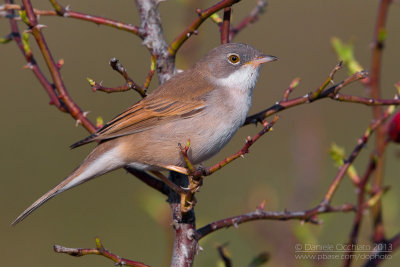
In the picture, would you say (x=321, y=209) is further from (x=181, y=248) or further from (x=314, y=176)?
(x=181, y=248)

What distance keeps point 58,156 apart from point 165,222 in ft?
23.9

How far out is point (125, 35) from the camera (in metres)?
14.8

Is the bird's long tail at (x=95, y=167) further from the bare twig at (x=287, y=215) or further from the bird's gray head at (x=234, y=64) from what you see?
the bare twig at (x=287, y=215)

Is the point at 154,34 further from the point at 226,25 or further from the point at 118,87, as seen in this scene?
the point at 118,87

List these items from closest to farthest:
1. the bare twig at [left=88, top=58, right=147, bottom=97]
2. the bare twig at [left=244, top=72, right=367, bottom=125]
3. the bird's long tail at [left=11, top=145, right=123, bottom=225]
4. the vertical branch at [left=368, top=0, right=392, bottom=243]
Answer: the vertical branch at [left=368, top=0, right=392, bottom=243], the bare twig at [left=88, top=58, right=147, bottom=97], the bare twig at [left=244, top=72, right=367, bottom=125], the bird's long tail at [left=11, top=145, right=123, bottom=225]

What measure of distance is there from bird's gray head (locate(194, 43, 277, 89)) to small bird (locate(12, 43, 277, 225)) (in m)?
0.04

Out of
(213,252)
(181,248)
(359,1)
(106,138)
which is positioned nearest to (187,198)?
(181,248)

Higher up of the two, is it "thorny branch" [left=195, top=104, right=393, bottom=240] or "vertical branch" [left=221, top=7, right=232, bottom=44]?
"vertical branch" [left=221, top=7, right=232, bottom=44]

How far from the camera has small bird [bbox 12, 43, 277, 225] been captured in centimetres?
402

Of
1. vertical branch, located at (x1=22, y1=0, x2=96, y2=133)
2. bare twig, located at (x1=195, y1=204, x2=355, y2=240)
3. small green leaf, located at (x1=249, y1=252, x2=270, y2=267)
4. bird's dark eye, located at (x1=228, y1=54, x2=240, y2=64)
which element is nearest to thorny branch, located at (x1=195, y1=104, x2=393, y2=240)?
bare twig, located at (x1=195, y1=204, x2=355, y2=240)

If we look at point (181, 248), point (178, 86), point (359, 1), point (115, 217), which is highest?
point (359, 1)

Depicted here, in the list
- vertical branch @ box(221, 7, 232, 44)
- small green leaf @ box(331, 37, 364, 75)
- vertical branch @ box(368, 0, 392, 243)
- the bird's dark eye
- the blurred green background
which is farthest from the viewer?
the bird's dark eye

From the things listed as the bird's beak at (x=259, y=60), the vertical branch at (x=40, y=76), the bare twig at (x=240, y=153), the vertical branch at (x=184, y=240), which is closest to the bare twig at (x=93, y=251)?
the vertical branch at (x=184, y=240)

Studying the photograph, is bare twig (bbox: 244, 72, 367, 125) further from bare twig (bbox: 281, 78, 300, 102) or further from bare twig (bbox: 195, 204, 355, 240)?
bare twig (bbox: 195, 204, 355, 240)
